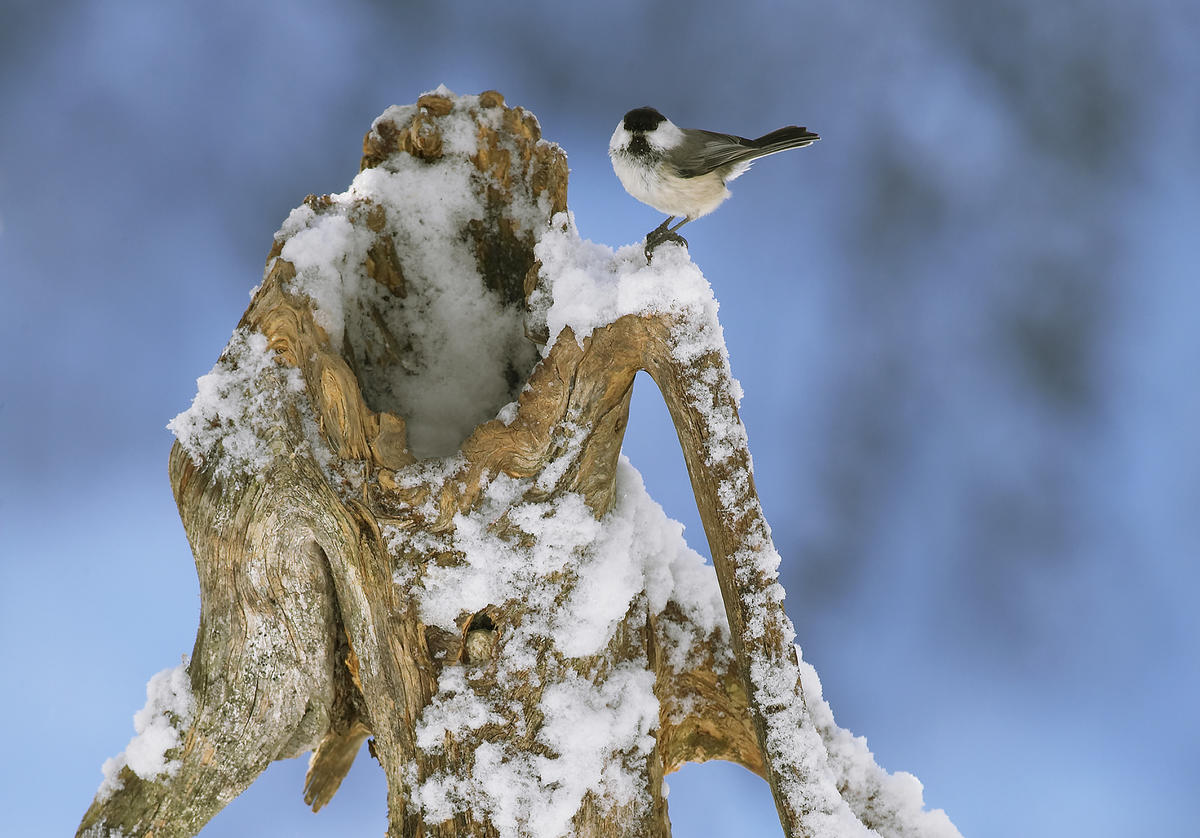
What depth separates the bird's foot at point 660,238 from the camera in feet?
5.36

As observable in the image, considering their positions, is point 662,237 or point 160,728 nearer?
point 662,237

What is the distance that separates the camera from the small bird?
1.54 meters

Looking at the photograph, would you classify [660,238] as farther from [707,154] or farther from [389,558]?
[389,558]

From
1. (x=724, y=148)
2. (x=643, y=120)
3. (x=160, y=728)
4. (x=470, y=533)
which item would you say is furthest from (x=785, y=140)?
(x=160, y=728)

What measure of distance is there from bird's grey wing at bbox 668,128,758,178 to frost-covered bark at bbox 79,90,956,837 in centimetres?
16

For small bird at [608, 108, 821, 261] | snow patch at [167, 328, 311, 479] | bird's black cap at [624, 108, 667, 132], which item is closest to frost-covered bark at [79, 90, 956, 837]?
snow patch at [167, 328, 311, 479]

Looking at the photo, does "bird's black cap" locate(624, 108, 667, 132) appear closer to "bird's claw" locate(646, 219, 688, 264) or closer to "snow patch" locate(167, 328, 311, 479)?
"bird's claw" locate(646, 219, 688, 264)

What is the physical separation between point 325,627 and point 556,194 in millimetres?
Result: 939

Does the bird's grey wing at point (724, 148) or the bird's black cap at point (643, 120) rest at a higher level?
the bird's black cap at point (643, 120)

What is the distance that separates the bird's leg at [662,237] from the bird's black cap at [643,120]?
0.51ft

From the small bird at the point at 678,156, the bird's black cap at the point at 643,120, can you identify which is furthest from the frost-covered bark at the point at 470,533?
the bird's black cap at the point at 643,120

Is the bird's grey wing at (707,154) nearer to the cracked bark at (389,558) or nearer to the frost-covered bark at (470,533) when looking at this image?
the frost-covered bark at (470,533)

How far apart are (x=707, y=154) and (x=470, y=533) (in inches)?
29.5

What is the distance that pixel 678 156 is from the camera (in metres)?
1.56
